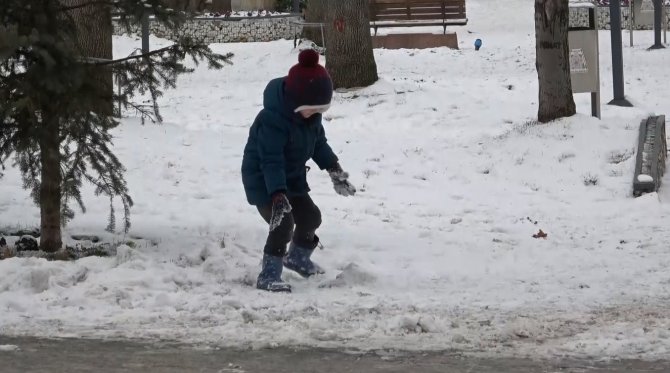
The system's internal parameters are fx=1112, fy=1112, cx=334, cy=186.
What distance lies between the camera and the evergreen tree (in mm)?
7070

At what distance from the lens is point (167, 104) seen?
17453mm

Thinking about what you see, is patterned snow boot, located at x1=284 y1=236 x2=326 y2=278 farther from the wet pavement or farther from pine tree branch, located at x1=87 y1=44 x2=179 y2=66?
the wet pavement

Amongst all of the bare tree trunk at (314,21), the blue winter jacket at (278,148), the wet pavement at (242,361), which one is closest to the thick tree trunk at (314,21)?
the bare tree trunk at (314,21)

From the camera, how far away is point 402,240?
914cm

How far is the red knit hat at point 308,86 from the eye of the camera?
6.95 m

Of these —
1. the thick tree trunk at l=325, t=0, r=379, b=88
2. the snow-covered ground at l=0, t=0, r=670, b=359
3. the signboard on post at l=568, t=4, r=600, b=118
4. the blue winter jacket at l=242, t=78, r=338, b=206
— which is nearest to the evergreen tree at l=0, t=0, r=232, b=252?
the snow-covered ground at l=0, t=0, r=670, b=359

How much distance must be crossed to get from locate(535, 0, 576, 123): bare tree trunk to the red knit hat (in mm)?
6973

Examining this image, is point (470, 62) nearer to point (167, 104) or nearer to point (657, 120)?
point (167, 104)

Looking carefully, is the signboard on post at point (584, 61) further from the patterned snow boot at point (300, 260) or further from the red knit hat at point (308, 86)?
the red knit hat at point (308, 86)

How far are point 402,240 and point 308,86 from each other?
100 inches

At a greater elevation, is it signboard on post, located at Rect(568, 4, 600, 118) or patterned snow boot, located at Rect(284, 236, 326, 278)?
signboard on post, located at Rect(568, 4, 600, 118)

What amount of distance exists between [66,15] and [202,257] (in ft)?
6.23

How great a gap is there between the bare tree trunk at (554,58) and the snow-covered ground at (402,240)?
30 centimetres

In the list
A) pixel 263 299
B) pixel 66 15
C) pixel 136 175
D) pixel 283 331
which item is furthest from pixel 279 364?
pixel 136 175
